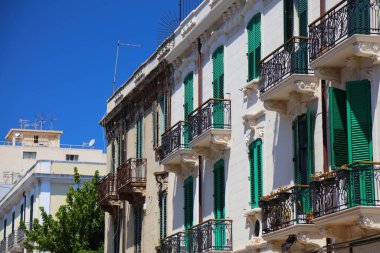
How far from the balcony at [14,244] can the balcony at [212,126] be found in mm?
28858

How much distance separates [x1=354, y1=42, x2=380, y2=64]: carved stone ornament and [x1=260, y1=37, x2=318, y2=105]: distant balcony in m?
2.58

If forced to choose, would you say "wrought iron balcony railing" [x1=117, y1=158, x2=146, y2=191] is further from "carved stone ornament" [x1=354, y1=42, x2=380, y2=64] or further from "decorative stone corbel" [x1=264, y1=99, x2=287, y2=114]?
"carved stone ornament" [x1=354, y1=42, x2=380, y2=64]

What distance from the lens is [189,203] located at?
30.5 meters

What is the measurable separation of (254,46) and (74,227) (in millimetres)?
19168

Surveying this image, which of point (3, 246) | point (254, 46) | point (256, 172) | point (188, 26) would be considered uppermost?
point (188, 26)

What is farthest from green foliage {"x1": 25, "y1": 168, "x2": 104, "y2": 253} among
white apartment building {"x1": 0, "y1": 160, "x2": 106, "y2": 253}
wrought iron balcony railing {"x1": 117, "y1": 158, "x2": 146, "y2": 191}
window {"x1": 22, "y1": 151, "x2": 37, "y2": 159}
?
window {"x1": 22, "y1": 151, "x2": 37, "y2": 159}

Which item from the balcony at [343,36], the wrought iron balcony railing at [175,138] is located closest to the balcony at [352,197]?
the balcony at [343,36]

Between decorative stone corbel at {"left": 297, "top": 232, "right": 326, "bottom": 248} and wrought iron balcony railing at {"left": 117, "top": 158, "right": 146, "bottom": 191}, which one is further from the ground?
wrought iron balcony railing at {"left": 117, "top": 158, "right": 146, "bottom": 191}

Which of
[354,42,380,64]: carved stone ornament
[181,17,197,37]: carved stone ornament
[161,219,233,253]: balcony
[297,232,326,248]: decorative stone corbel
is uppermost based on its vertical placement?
[181,17,197,37]: carved stone ornament

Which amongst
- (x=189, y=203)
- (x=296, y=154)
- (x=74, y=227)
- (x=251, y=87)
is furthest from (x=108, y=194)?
(x=296, y=154)

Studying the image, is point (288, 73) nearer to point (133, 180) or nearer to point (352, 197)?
point (352, 197)

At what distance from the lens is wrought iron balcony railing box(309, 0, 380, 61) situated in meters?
19.2

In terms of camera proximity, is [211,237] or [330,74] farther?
[211,237]

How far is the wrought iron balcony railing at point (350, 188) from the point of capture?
1844 cm
